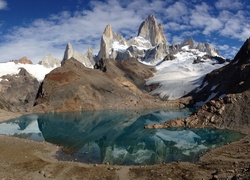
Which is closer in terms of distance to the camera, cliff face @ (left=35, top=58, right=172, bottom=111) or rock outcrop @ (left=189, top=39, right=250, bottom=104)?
rock outcrop @ (left=189, top=39, right=250, bottom=104)

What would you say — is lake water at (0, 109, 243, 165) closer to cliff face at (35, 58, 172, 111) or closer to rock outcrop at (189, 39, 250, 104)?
rock outcrop at (189, 39, 250, 104)

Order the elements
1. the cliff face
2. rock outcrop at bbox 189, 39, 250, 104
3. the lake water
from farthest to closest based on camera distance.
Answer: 1. the cliff face
2. rock outcrop at bbox 189, 39, 250, 104
3. the lake water

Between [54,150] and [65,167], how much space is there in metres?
12.8

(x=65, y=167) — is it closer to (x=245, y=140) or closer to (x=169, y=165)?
(x=169, y=165)

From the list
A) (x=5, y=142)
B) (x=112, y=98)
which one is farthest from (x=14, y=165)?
(x=112, y=98)

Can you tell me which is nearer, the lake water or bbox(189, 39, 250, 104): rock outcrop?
the lake water

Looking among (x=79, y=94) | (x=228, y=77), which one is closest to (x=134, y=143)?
(x=228, y=77)

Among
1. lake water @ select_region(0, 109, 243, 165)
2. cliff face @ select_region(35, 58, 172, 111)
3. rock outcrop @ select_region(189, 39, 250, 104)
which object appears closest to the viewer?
lake water @ select_region(0, 109, 243, 165)

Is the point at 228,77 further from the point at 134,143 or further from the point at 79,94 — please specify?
the point at 134,143

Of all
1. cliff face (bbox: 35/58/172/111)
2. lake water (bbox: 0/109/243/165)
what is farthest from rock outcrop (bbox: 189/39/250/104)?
lake water (bbox: 0/109/243/165)

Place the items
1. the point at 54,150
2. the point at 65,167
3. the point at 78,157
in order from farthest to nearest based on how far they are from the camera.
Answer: the point at 54,150 < the point at 78,157 < the point at 65,167

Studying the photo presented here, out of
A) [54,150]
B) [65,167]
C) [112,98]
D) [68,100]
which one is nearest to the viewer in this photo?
[65,167]

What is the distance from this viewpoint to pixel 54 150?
49.3 meters

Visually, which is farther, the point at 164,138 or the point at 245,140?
the point at 164,138
